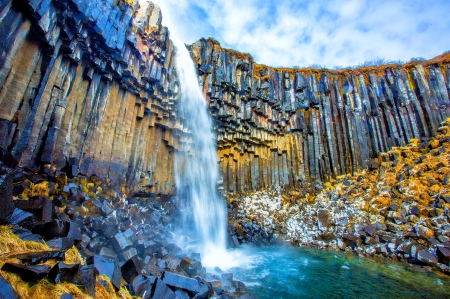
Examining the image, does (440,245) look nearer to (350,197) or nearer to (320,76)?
(350,197)

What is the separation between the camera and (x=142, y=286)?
4.93 m

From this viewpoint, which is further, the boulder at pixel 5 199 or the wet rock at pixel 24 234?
the wet rock at pixel 24 234

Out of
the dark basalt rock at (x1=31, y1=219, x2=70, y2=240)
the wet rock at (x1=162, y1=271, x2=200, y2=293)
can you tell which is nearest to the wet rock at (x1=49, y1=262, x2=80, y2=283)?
the dark basalt rock at (x1=31, y1=219, x2=70, y2=240)

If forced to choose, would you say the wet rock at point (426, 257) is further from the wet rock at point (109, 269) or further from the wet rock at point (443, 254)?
the wet rock at point (109, 269)

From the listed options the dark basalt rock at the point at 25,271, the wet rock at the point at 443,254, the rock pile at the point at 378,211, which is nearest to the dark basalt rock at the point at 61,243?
the dark basalt rock at the point at 25,271

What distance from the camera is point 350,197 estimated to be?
16328mm

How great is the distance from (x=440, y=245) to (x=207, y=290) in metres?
11.4

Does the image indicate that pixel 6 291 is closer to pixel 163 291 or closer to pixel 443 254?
pixel 163 291

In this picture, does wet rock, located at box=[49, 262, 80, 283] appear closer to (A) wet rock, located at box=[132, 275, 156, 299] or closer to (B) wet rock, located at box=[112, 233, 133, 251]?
(A) wet rock, located at box=[132, 275, 156, 299]

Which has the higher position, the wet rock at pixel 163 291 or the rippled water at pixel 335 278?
the wet rock at pixel 163 291

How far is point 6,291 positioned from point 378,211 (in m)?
16.6

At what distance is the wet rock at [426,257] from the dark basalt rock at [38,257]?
13.4m

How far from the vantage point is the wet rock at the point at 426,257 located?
998 cm

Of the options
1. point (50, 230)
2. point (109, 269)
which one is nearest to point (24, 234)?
point (50, 230)
